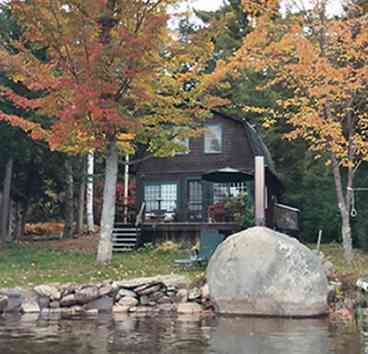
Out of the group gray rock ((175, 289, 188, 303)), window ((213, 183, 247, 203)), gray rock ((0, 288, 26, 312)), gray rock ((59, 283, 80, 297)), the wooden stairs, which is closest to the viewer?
gray rock ((0, 288, 26, 312))

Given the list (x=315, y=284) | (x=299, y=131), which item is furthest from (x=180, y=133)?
(x=315, y=284)

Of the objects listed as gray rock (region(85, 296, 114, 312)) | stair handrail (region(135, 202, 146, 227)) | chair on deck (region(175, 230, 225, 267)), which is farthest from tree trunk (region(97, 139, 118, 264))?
stair handrail (region(135, 202, 146, 227))

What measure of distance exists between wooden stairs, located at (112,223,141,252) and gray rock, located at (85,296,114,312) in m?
9.28

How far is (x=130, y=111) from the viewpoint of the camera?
1596cm

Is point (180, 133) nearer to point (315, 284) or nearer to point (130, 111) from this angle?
point (130, 111)

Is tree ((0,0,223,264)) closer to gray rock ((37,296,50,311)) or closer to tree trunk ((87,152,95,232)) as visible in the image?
gray rock ((37,296,50,311))

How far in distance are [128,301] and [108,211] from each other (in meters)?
3.81

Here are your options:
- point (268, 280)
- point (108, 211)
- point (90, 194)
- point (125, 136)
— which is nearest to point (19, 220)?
point (90, 194)

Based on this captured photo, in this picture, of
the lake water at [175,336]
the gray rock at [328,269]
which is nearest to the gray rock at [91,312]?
the lake water at [175,336]

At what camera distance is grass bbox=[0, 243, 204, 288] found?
42.4 ft

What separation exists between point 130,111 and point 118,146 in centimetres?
102

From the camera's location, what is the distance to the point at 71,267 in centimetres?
1469

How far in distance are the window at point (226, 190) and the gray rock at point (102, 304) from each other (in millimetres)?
11460

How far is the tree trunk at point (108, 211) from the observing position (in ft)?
49.0
